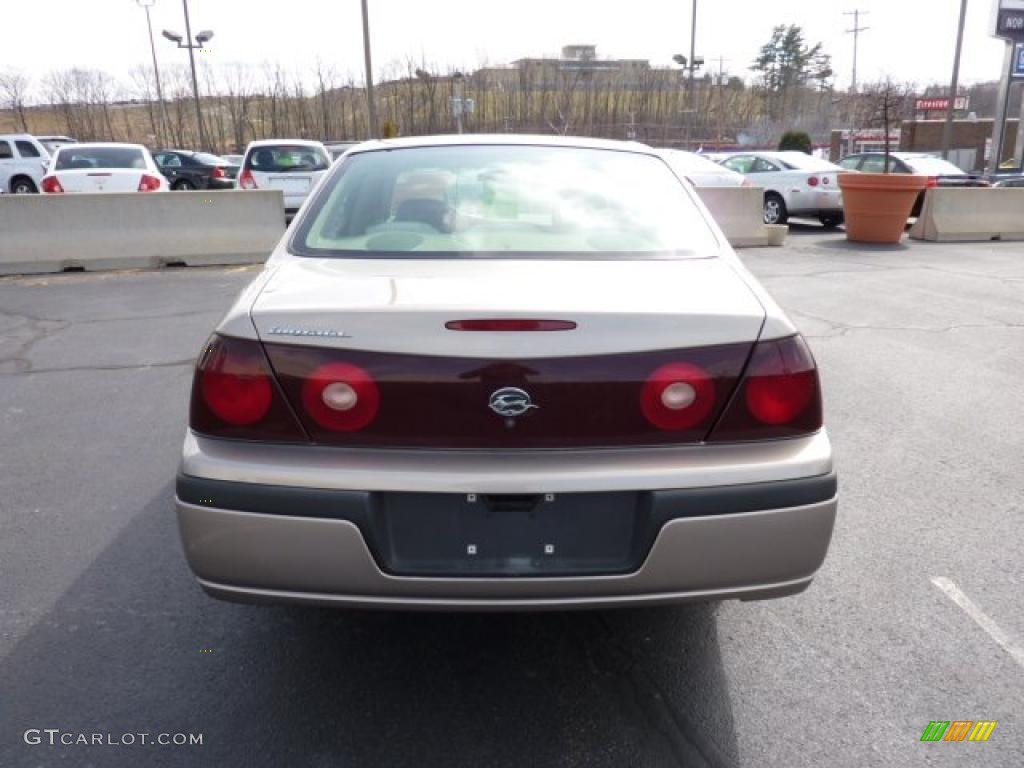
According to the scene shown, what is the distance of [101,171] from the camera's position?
13.2 meters

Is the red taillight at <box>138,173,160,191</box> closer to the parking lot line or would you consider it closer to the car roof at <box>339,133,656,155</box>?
the car roof at <box>339,133,656,155</box>

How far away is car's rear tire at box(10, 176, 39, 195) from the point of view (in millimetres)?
Result: 21369

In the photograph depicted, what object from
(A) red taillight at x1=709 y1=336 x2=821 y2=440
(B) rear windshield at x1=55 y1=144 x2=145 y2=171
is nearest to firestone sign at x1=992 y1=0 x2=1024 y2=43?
(B) rear windshield at x1=55 y1=144 x2=145 y2=171

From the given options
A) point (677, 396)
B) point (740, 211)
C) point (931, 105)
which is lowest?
point (740, 211)

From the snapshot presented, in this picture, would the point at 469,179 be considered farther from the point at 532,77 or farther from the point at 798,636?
the point at 532,77

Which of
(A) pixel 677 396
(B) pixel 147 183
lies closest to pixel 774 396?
(A) pixel 677 396

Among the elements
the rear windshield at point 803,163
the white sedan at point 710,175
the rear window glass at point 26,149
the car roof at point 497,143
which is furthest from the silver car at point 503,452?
the rear window glass at point 26,149

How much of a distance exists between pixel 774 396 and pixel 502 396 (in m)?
0.72

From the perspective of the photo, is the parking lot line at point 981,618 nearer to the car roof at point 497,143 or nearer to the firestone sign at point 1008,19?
the car roof at point 497,143

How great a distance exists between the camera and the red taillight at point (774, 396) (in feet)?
7.09

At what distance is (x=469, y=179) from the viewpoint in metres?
3.07

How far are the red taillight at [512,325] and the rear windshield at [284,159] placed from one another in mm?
12560

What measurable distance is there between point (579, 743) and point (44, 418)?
13.4 ft

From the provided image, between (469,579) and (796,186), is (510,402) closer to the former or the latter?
(469,579)
